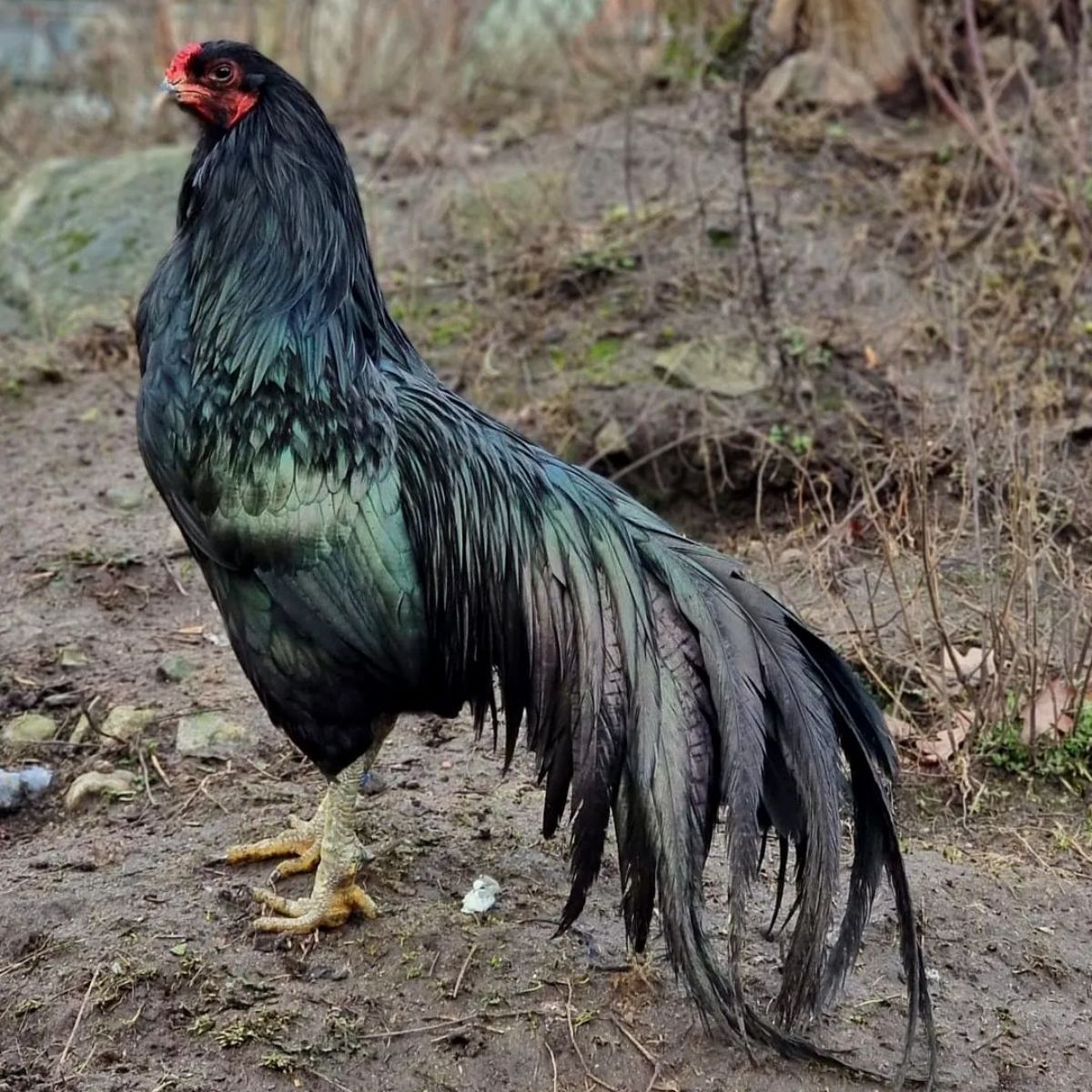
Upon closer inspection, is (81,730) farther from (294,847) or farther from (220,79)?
(220,79)

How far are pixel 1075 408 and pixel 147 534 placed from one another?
4038 mm

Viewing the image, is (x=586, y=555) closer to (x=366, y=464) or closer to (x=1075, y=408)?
(x=366, y=464)

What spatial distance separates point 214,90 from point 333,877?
1953 millimetres

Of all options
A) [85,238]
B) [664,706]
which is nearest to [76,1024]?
[664,706]

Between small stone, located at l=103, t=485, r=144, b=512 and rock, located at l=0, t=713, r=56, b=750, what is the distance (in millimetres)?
1579

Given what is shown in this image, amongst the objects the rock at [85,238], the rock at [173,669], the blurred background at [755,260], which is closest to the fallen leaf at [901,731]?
the blurred background at [755,260]

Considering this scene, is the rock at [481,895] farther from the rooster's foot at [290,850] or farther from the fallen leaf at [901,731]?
the fallen leaf at [901,731]

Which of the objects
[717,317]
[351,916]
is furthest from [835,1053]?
[717,317]

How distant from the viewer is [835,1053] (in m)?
2.96

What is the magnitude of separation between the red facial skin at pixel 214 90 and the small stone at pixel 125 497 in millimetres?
2882

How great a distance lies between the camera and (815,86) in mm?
8438

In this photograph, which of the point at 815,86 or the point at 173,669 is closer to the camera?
the point at 173,669

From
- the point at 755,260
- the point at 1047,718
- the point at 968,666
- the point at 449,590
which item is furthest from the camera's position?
the point at 755,260

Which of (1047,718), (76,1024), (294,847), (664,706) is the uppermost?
(664,706)
